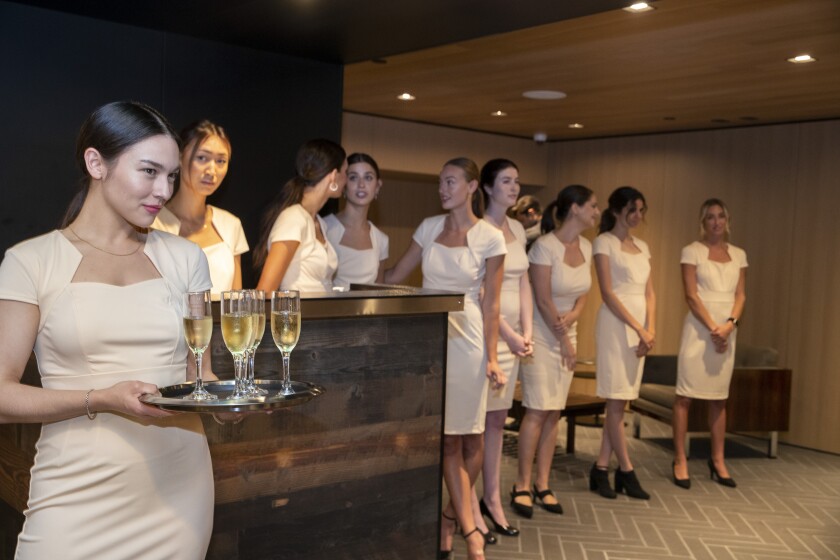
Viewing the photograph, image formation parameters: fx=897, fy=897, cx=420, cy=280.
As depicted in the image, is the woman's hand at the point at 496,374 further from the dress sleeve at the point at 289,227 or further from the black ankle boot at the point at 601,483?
the black ankle boot at the point at 601,483

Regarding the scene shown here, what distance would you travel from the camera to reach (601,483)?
20.4 feet

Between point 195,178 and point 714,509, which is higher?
point 195,178

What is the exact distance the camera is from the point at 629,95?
7.14 meters

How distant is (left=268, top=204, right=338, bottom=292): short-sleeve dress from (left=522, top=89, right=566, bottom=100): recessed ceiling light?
11.2 ft

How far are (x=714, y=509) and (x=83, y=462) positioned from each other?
4.90 m

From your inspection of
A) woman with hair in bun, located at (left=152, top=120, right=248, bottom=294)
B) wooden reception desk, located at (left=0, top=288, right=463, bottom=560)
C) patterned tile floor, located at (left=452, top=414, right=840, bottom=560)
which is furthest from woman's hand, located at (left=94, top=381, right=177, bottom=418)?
patterned tile floor, located at (left=452, top=414, right=840, bottom=560)

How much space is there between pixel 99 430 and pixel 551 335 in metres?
3.95

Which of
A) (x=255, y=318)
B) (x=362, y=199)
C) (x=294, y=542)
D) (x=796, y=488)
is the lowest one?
(x=796, y=488)

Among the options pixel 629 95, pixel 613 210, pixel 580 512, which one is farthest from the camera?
pixel 629 95

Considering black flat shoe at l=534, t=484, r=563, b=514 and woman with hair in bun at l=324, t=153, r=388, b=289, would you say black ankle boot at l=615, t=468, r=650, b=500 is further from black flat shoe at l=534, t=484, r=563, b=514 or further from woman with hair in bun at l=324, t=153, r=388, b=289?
woman with hair in bun at l=324, t=153, r=388, b=289

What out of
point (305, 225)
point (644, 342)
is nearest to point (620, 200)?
point (644, 342)

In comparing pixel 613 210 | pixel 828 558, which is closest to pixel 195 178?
pixel 613 210

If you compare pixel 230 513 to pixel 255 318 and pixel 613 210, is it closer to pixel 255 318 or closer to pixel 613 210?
pixel 255 318

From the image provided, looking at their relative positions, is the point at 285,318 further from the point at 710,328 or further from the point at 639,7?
the point at 710,328
